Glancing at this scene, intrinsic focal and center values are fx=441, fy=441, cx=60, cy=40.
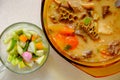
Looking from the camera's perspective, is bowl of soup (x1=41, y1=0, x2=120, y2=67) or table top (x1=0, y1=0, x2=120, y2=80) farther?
table top (x1=0, y1=0, x2=120, y2=80)

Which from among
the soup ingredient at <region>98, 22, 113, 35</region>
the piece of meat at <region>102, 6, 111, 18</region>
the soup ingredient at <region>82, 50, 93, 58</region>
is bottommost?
the soup ingredient at <region>82, 50, 93, 58</region>

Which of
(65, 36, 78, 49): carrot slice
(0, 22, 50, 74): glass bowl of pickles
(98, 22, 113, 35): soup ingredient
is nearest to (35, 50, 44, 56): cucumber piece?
(0, 22, 50, 74): glass bowl of pickles

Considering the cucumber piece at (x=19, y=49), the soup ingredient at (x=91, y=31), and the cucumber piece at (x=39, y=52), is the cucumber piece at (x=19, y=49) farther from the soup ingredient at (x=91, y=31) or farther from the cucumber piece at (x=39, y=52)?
the soup ingredient at (x=91, y=31)

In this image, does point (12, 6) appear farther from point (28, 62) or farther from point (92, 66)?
point (92, 66)

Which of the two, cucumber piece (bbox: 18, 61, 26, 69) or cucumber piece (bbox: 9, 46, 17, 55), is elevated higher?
cucumber piece (bbox: 9, 46, 17, 55)

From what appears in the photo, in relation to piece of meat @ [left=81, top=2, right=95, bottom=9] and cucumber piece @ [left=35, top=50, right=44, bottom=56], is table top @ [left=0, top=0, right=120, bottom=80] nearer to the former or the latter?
cucumber piece @ [left=35, top=50, right=44, bottom=56]

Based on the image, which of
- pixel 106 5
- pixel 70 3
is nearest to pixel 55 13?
pixel 70 3

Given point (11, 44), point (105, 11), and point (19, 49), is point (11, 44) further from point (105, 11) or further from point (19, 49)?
point (105, 11)
